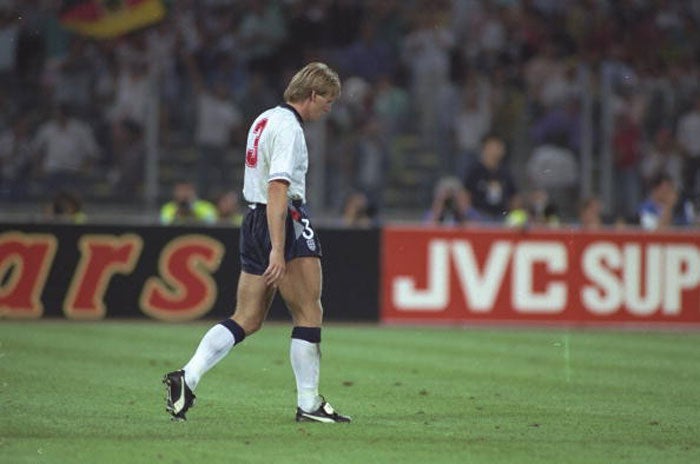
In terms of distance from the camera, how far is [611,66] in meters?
22.9

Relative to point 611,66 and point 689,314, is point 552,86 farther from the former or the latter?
point 689,314

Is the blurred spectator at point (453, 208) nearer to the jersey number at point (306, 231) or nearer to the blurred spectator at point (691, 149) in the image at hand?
the blurred spectator at point (691, 149)

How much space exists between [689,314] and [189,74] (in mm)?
7826

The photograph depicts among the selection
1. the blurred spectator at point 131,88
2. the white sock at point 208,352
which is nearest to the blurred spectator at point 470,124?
the blurred spectator at point 131,88

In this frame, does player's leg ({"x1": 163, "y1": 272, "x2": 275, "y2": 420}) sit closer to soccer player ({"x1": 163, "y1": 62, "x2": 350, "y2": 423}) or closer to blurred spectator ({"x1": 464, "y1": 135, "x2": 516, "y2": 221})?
soccer player ({"x1": 163, "y1": 62, "x2": 350, "y2": 423})

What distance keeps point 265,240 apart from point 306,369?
2.72ft

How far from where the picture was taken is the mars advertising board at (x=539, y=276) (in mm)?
19859

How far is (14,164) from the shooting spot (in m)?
21.7

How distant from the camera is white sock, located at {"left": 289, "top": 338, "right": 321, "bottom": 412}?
31.3 feet

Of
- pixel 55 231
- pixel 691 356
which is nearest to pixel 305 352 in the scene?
pixel 691 356

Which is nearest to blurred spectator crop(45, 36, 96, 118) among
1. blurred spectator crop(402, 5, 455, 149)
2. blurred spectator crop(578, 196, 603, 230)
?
blurred spectator crop(402, 5, 455, 149)

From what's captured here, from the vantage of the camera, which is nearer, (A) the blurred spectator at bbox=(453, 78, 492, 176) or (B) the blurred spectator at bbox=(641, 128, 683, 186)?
(A) the blurred spectator at bbox=(453, 78, 492, 176)

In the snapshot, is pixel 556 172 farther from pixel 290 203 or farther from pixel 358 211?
pixel 290 203

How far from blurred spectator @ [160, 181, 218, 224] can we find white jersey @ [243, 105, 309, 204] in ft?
34.8
